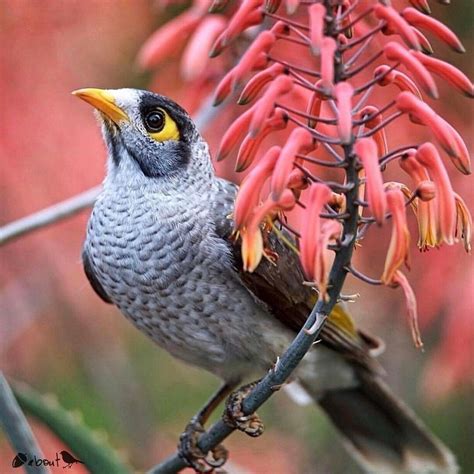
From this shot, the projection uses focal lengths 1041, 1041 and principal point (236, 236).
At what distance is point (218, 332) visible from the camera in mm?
3473

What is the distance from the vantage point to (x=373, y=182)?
2.00 m

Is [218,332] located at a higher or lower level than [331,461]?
higher

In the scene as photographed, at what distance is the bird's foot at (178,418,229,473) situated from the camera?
366 centimetres

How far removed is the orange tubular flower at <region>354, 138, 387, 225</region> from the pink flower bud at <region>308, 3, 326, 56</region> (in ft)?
0.70

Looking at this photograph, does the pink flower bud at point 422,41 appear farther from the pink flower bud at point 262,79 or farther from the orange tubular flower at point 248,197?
the orange tubular flower at point 248,197

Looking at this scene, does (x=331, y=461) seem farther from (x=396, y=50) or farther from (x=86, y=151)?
(x=396, y=50)

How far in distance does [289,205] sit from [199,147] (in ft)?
4.87

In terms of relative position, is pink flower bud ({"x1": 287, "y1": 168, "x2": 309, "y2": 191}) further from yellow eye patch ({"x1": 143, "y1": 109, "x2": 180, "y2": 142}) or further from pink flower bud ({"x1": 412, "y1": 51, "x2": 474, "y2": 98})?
yellow eye patch ({"x1": 143, "y1": 109, "x2": 180, "y2": 142})

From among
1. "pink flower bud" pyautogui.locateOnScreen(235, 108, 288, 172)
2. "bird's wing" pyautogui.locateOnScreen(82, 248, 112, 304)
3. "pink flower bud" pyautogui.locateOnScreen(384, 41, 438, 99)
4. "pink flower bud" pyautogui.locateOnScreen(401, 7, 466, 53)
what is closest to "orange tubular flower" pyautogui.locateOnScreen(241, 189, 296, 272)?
"pink flower bud" pyautogui.locateOnScreen(235, 108, 288, 172)

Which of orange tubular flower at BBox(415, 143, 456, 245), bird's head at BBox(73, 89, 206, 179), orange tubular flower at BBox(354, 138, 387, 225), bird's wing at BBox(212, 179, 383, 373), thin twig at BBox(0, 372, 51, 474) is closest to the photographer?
orange tubular flower at BBox(354, 138, 387, 225)

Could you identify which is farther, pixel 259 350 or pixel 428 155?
pixel 259 350

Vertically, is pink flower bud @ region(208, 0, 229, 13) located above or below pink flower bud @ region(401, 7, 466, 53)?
above

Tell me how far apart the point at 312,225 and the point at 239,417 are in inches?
55.3

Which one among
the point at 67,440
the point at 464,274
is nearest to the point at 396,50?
the point at 67,440
